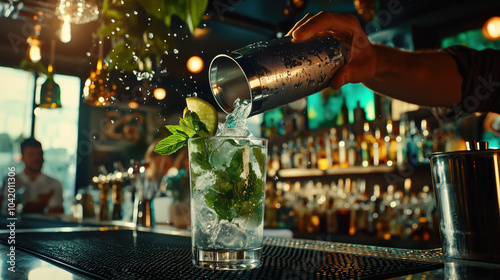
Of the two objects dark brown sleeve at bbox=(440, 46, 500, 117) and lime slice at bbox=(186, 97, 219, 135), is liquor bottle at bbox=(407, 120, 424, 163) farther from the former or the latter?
lime slice at bbox=(186, 97, 219, 135)

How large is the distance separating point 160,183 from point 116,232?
640mm

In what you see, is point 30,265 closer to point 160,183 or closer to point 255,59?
point 255,59

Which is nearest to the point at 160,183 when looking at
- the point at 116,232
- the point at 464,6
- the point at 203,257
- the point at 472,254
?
the point at 116,232

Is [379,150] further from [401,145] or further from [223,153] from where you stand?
[223,153]

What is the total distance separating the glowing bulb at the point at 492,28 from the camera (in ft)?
10.8

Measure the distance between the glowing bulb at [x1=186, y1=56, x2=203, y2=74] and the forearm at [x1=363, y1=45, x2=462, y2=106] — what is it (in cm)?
52

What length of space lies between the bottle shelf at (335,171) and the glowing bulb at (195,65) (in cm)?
271

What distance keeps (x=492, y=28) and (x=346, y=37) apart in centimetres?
292

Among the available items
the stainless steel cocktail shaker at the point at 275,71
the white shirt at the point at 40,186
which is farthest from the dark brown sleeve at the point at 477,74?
the white shirt at the point at 40,186

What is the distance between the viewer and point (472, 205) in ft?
2.52

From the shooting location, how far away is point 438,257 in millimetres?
819

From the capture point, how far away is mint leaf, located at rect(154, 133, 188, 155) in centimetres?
78

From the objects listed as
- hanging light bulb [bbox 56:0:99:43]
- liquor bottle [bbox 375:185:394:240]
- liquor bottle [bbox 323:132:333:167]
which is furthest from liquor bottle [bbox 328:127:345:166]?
hanging light bulb [bbox 56:0:99:43]

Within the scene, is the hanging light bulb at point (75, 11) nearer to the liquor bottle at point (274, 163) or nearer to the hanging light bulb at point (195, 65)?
the hanging light bulb at point (195, 65)
